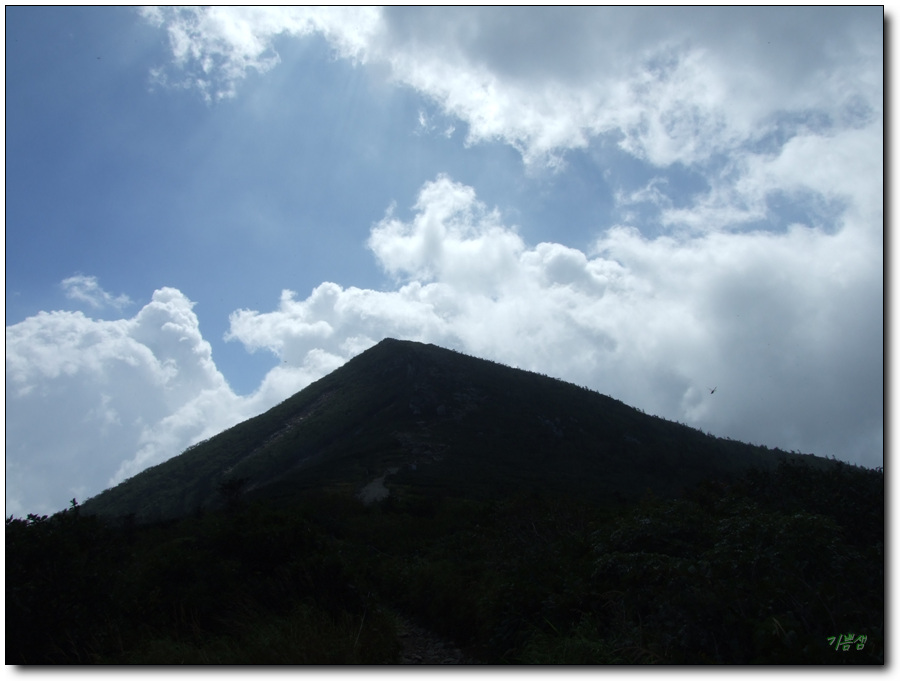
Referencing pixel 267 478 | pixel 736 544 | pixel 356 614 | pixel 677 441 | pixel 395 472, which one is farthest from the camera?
pixel 677 441

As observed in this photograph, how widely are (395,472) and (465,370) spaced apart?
36324 millimetres

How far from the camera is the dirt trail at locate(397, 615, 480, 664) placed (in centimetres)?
1059

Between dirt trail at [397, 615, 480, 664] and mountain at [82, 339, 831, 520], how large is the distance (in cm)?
3321

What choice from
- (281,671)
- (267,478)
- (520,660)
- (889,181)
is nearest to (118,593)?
(281,671)

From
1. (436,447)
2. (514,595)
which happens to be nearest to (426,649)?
(514,595)

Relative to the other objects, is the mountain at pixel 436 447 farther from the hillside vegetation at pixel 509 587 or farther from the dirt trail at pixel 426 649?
the dirt trail at pixel 426 649

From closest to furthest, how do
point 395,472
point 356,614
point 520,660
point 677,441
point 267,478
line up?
point 520,660 → point 356,614 → point 395,472 → point 267,478 → point 677,441

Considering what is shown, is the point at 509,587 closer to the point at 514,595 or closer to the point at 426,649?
the point at 514,595

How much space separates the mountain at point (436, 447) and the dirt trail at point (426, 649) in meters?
33.2

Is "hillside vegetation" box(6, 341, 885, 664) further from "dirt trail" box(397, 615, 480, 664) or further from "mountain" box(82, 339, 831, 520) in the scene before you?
"mountain" box(82, 339, 831, 520)

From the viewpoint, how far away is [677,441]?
79.3m

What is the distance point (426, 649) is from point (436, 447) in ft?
173

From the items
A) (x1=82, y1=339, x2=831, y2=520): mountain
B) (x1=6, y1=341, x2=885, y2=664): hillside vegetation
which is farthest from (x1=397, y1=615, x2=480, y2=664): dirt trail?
(x1=82, y1=339, x2=831, y2=520): mountain

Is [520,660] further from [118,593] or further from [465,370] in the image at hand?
[465,370]
